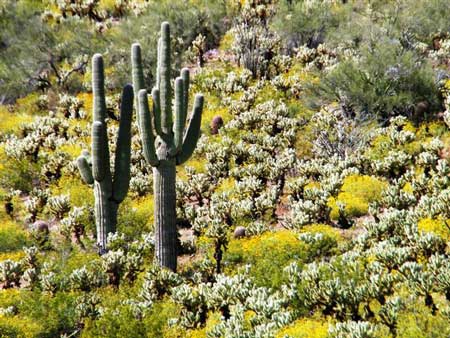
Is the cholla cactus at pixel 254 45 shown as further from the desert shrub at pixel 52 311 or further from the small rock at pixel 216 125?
the desert shrub at pixel 52 311

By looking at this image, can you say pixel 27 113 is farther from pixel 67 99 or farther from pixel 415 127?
pixel 415 127

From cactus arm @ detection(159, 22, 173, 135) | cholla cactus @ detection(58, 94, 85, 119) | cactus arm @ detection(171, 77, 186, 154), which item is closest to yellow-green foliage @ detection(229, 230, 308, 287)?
cactus arm @ detection(171, 77, 186, 154)

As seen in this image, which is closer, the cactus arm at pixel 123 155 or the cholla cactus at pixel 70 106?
the cactus arm at pixel 123 155

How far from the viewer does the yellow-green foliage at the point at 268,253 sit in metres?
11.4

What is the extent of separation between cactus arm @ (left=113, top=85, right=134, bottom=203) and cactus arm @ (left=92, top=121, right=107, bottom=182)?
1.54 ft

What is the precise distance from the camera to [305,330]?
27.6 ft

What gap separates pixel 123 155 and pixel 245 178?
5033 millimetres

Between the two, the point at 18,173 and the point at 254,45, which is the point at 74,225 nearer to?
the point at 18,173

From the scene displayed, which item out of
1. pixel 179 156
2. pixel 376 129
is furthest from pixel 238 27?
pixel 179 156

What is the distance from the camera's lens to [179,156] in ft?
41.2

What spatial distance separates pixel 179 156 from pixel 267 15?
21099 millimetres

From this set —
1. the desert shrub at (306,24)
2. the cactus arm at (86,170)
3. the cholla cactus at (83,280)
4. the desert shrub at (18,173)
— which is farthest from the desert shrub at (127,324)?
the desert shrub at (306,24)

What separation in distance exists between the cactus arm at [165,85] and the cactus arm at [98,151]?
1529mm

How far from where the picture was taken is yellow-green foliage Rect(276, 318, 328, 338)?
826 cm
